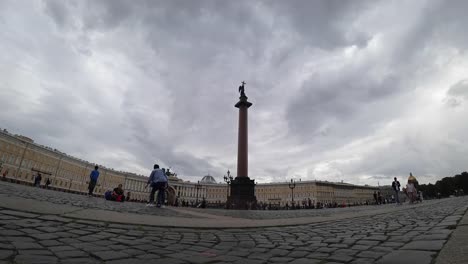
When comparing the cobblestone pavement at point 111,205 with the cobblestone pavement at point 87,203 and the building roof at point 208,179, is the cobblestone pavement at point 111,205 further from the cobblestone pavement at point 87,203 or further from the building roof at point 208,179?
the building roof at point 208,179

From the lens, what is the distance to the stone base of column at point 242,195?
26.4 meters

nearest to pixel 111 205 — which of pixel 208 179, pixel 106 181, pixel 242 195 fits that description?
pixel 242 195

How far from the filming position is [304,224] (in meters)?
7.58

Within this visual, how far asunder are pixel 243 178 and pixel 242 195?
1831mm

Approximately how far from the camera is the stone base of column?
26406 millimetres

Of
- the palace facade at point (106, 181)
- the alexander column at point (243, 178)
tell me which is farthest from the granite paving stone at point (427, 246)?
the palace facade at point (106, 181)

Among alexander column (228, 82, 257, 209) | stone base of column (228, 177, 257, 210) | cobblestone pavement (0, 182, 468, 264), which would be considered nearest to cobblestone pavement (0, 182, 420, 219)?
cobblestone pavement (0, 182, 468, 264)

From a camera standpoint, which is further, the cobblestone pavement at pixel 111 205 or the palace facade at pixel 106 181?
the palace facade at pixel 106 181

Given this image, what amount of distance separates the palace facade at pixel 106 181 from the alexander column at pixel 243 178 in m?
14.7

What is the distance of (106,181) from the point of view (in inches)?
4269

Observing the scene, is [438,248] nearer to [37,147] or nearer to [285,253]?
[285,253]

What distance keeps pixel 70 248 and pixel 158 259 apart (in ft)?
3.50

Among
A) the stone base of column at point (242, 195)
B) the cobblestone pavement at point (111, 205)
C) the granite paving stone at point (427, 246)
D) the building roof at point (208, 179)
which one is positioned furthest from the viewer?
the building roof at point (208, 179)

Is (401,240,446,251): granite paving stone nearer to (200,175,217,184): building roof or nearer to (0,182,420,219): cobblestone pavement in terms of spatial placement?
(0,182,420,219): cobblestone pavement
